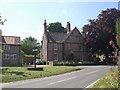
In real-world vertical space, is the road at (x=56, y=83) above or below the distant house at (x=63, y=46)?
below

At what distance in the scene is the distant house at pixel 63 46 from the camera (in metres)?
81.1

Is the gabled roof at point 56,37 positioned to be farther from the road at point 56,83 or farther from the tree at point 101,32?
the road at point 56,83

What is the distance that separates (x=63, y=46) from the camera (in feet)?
274

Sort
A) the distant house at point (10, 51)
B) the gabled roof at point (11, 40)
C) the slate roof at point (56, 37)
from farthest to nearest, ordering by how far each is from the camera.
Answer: the slate roof at point (56, 37) < the gabled roof at point (11, 40) < the distant house at point (10, 51)

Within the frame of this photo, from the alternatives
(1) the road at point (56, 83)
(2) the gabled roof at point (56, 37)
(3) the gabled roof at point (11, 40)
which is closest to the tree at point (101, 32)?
(2) the gabled roof at point (56, 37)

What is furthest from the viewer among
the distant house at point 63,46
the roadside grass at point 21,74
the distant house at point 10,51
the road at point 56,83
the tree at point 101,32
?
the distant house at point 63,46

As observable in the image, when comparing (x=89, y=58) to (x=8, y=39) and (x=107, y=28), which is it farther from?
(x=8, y=39)

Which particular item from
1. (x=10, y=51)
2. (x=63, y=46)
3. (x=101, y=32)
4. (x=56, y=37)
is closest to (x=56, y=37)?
(x=56, y=37)

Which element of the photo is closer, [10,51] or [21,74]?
[21,74]

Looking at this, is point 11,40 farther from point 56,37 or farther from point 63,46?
point 63,46

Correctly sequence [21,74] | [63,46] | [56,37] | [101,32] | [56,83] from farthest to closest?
[56,37], [63,46], [101,32], [21,74], [56,83]

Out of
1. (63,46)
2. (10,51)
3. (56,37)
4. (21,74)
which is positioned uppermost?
(56,37)

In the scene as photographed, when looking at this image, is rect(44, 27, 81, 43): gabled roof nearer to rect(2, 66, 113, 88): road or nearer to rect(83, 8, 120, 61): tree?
rect(83, 8, 120, 61): tree

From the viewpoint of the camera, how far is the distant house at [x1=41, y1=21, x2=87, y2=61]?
8112cm
